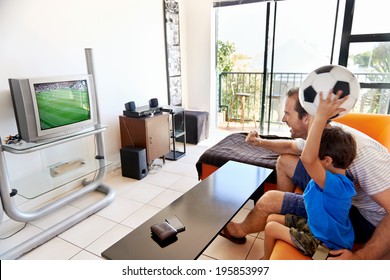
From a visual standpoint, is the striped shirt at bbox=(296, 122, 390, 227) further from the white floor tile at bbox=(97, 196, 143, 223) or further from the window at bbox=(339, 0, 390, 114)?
the window at bbox=(339, 0, 390, 114)

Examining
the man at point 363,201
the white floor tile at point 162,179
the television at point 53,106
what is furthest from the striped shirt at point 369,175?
the television at point 53,106

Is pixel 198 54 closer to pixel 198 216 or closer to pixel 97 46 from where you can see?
pixel 97 46

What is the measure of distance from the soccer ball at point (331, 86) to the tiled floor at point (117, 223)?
3.40 feet

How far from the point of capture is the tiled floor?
1.71m

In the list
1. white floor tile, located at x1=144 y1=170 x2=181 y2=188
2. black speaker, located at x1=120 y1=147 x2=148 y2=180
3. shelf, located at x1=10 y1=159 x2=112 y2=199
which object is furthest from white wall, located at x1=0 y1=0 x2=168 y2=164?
white floor tile, located at x1=144 y1=170 x2=181 y2=188

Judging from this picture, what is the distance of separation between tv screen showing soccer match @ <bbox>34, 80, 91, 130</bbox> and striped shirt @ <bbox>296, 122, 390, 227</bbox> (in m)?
1.89

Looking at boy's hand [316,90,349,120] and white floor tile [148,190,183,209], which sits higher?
boy's hand [316,90,349,120]

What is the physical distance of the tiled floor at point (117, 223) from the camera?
5.59ft

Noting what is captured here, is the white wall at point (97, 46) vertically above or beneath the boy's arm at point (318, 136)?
above

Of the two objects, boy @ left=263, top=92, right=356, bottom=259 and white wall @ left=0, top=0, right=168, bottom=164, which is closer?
boy @ left=263, top=92, right=356, bottom=259

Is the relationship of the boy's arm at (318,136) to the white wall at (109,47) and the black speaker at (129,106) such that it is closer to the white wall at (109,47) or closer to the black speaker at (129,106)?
the white wall at (109,47)

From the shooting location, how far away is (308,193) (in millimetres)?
1150

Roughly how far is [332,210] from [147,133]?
203cm

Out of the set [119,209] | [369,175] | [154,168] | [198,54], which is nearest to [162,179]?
[154,168]
